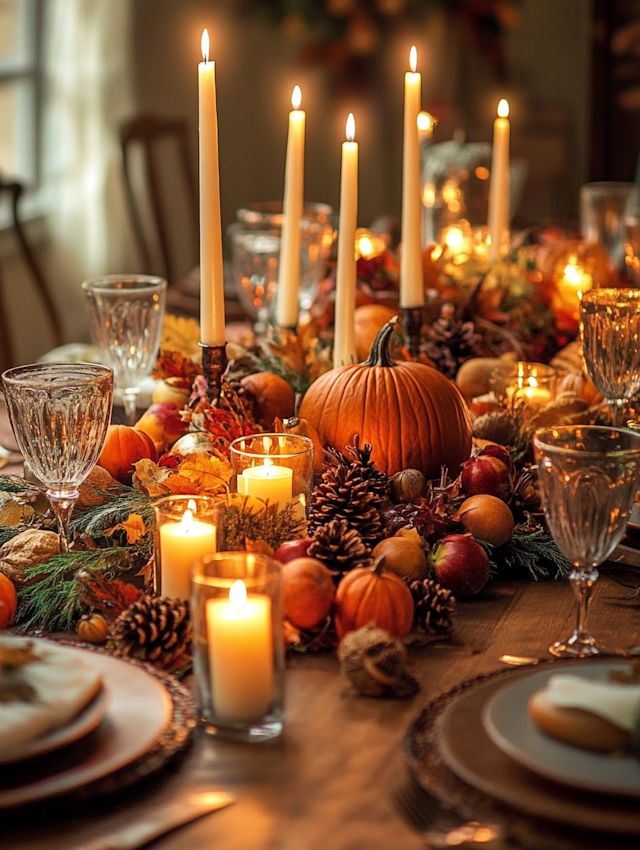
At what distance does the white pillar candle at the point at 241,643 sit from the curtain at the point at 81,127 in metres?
3.53

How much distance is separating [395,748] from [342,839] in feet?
0.35


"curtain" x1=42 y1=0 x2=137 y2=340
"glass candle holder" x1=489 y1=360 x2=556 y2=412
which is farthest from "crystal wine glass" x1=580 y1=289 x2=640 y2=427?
"curtain" x1=42 y1=0 x2=137 y2=340

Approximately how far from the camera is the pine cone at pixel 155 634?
0.84 metres

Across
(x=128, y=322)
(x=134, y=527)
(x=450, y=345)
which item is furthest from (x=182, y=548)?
(x=450, y=345)

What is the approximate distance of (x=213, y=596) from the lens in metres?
0.72

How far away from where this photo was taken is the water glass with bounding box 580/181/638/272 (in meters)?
2.38

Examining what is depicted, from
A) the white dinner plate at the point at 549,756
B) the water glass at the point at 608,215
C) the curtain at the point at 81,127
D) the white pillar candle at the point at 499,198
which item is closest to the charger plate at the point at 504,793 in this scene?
the white dinner plate at the point at 549,756

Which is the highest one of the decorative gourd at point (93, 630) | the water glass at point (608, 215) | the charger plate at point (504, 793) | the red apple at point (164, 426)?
the water glass at point (608, 215)

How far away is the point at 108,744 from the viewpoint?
688mm

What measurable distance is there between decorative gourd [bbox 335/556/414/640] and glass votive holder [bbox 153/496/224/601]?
0.11 m

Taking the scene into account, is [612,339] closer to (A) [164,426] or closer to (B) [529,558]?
(B) [529,558]

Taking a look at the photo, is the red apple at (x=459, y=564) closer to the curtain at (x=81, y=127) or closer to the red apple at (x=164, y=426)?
the red apple at (x=164, y=426)

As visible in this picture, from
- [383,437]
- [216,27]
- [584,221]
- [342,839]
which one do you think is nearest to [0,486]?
[383,437]

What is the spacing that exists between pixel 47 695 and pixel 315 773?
0.57 feet
